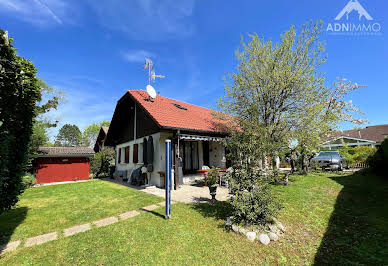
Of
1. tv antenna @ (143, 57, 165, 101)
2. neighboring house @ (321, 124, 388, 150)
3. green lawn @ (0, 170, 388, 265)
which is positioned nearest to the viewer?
green lawn @ (0, 170, 388, 265)

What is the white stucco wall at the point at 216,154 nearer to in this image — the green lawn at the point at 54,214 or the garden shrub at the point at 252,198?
the green lawn at the point at 54,214

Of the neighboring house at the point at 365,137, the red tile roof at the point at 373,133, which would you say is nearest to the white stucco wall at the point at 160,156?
the neighboring house at the point at 365,137

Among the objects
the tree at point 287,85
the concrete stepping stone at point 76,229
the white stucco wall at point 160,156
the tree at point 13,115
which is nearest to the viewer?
the tree at point 13,115

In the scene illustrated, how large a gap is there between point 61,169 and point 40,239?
1605 cm

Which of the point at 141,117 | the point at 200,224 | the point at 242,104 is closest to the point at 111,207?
the point at 200,224

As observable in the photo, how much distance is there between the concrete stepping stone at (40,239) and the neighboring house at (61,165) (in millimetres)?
14981

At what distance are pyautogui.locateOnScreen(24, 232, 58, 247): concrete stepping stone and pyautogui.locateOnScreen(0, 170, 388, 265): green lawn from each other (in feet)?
0.94

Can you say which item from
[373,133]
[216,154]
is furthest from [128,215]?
[373,133]

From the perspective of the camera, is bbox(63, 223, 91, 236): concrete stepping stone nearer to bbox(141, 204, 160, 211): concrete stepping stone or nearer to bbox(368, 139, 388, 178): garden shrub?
bbox(141, 204, 160, 211): concrete stepping stone

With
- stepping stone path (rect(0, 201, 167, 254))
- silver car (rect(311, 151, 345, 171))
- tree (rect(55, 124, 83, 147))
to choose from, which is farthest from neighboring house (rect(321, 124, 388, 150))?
tree (rect(55, 124, 83, 147))

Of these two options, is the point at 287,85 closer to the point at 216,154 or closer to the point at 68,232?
the point at 216,154

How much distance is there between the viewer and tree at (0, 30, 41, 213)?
344cm

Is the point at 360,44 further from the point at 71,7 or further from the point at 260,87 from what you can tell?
the point at 71,7

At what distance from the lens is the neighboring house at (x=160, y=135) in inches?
382
